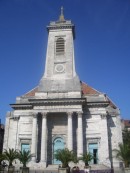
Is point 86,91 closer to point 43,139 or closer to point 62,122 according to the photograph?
point 62,122

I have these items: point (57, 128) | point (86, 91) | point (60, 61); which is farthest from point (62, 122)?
point (60, 61)

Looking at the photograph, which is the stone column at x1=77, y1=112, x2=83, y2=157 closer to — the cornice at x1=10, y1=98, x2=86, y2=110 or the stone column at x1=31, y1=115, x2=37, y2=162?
the cornice at x1=10, y1=98, x2=86, y2=110

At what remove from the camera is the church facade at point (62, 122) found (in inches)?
1411

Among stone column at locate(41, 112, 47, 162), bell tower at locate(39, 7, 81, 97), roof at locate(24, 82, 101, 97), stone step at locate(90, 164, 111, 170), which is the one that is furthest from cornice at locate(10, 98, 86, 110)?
stone step at locate(90, 164, 111, 170)

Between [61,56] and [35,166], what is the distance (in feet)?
59.4

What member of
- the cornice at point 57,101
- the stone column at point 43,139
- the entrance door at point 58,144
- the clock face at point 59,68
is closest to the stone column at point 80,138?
the cornice at point 57,101

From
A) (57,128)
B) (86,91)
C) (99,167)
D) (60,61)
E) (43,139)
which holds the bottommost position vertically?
(99,167)

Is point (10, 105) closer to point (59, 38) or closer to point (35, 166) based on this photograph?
point (35, 166)

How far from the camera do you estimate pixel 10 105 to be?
130 ft

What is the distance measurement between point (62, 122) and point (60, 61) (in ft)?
33.7

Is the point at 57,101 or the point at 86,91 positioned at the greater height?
the point at 86,91

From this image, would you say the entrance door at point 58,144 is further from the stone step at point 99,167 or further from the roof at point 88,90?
the roof at point 88,90

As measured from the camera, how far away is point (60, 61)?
42.6 m

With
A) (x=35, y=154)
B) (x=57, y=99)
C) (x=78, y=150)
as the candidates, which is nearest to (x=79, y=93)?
(x=57, y=99)
